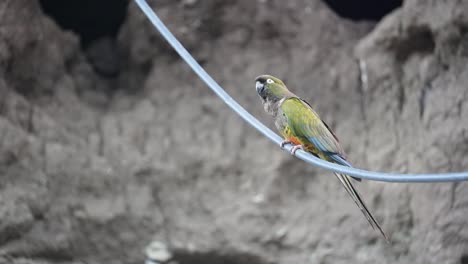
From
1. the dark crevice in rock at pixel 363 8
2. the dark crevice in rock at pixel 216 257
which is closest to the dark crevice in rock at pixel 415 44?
the dark crevice in rock at pixel 363 8

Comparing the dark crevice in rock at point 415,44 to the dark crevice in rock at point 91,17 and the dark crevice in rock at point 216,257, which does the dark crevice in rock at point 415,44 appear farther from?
the dark crevice in rock at point 91,17

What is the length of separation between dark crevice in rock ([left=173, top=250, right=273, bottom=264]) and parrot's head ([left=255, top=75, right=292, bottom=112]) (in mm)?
1645

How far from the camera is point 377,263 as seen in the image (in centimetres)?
461

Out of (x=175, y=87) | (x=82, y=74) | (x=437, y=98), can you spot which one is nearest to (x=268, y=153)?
(x=175, y=87)

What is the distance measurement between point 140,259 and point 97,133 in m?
1.15

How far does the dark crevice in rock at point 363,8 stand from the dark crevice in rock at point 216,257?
9.90 feet

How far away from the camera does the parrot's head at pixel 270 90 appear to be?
3.61m

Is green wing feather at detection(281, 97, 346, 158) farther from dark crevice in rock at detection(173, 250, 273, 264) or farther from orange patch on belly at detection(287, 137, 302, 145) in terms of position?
dark crevice in rock at detection(173, 250, 273, 264)

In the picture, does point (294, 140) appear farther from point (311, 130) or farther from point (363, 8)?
point (363, 8)

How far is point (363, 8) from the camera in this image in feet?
21.5

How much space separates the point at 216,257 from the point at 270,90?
180 centimetres

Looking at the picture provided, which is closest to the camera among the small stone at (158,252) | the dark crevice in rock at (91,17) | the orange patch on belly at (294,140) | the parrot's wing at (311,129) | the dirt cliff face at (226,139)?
the parrot's wing at (311,129)

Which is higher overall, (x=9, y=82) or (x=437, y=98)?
(x=437, y=98)

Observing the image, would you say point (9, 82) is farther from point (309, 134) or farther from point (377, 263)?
point (377, 263)
